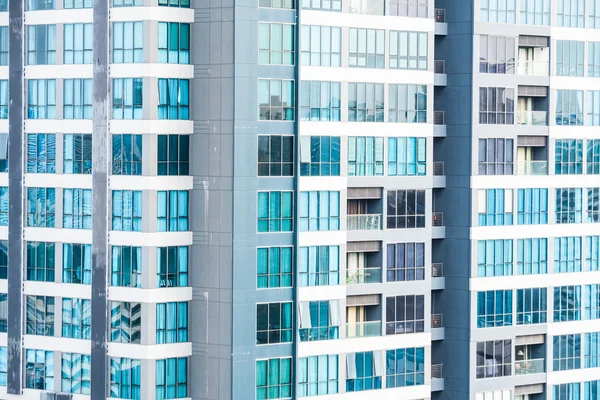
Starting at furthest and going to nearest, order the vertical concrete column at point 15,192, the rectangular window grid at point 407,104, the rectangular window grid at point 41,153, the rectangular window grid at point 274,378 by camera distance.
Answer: the rectangular window grid at point 407,104 < the vertical concrete column at point 15,192 < the rectangular window grid at point 41,153 < the rectangular window grid at point 274,378

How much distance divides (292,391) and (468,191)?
Answer: 1269 cm

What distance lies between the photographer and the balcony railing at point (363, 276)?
6519 centimetres

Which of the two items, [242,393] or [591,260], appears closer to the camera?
[242,393]

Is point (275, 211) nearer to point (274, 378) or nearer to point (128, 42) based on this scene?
Answer: point (274, 378)

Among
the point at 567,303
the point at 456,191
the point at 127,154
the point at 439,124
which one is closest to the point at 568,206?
the point at 567,303

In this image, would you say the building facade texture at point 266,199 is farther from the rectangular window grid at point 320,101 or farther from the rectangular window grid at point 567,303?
the rectangular window grid at point 567,303

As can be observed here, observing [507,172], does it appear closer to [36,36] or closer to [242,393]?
[242,393]

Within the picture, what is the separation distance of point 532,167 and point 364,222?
9398 millimetres

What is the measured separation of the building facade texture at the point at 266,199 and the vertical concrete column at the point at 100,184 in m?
0.09

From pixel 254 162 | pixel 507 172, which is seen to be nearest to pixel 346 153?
pixel 254 162

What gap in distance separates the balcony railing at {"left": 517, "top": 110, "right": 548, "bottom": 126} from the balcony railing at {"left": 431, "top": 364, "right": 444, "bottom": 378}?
11.6m

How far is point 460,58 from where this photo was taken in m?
68.2

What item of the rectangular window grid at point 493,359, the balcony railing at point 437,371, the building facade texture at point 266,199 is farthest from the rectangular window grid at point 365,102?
the balcony railing at point 437,371

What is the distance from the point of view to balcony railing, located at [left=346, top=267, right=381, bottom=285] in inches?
2566
